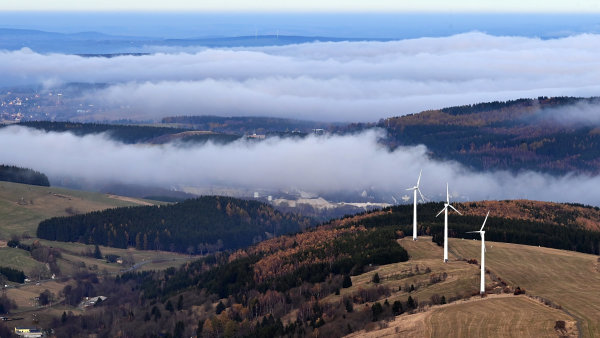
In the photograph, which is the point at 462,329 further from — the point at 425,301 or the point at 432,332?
the point at 425,301

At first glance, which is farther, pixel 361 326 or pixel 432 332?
pixel 361 326

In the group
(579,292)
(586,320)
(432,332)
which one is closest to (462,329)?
(432,332)

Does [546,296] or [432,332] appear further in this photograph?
[546,296]

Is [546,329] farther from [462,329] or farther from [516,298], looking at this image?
[516,298]

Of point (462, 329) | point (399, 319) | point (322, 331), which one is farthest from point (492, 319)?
point (322, 331)

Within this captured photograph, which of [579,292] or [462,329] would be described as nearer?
[462,329]

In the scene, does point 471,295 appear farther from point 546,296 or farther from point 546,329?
point 546,329

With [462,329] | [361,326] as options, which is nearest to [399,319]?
[361,326]
